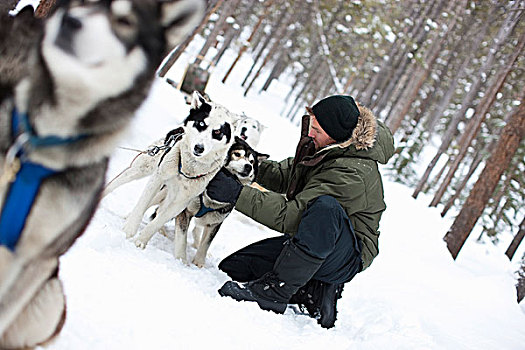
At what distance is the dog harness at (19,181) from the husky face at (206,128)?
8.25 ft

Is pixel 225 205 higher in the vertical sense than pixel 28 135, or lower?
lower

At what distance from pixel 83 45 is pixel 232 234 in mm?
4639

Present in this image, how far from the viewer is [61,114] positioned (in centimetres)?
125

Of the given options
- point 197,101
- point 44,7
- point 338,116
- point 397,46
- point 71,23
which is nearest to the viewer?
point 71,23

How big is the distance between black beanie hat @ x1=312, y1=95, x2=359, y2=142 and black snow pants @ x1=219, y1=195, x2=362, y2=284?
1.76ft

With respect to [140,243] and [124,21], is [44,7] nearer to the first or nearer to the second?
[140,243]

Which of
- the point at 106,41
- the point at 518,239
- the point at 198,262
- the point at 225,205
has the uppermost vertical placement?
the point at 106,41

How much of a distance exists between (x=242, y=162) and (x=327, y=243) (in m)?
1.36

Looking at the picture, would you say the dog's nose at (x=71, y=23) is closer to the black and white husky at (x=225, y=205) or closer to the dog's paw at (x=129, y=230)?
the dog's paw at (x=129, y=230)

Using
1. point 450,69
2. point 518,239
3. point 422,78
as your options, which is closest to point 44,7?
point 518,239

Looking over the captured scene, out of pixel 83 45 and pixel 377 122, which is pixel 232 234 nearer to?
pixel 377 122

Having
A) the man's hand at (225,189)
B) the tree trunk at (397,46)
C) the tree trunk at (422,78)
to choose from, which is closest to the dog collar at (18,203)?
the man's hand at (225,189)

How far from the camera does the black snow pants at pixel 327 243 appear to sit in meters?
3.15

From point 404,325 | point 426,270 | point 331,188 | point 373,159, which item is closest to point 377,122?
point 373,159
